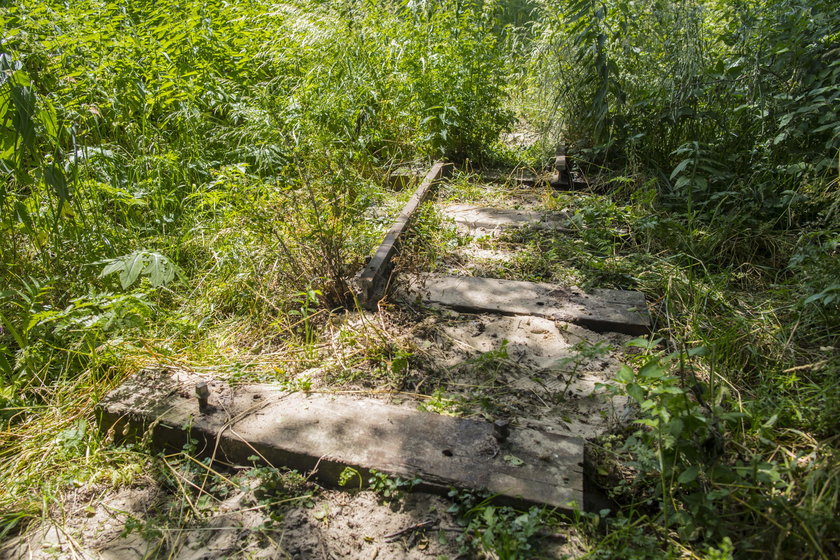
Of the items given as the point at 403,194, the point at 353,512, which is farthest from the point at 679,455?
the point at 403,194

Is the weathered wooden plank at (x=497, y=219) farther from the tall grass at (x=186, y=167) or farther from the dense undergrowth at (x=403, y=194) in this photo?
the tall grass at (x=186, y=167)

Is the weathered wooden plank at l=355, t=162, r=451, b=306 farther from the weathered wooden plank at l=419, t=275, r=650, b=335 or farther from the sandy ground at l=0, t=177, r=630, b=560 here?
the sandy ground at l=0, t=177, r=630, b=560

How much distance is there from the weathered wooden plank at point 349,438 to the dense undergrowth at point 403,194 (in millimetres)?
186

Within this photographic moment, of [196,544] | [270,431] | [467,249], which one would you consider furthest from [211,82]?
[196,544]

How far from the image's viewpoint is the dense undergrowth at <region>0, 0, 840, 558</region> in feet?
6.72

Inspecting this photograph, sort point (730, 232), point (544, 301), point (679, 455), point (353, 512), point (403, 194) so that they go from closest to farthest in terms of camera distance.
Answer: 1. point (679, 455)
2. point (353, 512)
3. point (544, 301)
4. point (730, 232)
5. point (403, 194)

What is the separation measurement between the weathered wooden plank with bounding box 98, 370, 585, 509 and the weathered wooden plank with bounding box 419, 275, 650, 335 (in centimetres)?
103

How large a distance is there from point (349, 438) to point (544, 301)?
60.0 inches

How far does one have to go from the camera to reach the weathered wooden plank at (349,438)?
6.68 ft

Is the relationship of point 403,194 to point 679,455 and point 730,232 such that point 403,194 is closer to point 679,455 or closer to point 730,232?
point 730,232

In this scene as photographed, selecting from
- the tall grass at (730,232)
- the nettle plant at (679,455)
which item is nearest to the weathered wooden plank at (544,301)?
the tall grass at (730,232)

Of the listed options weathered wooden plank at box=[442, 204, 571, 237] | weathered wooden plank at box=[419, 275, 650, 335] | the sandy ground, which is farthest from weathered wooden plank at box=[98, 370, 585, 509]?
weathered wooden plank at box=[442, 204, 571, 237]

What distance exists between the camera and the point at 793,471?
188 cm

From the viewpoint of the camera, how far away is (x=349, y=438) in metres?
2.27
